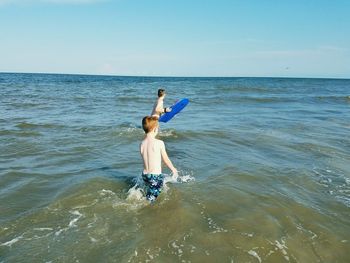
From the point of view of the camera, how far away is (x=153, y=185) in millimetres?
6820

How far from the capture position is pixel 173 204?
6930 mm

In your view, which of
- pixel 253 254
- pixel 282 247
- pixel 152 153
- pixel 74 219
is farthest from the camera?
pixel 152 153

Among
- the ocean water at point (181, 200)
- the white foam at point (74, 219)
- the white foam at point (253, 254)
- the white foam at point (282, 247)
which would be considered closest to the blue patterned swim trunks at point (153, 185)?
the ocean water at point (181, 200)

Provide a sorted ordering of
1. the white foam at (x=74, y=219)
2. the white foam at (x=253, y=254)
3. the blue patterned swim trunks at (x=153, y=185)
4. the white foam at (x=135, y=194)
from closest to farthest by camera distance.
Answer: the white foam at (x=253, y=254) < the white foam at (x=74, y=219) < the blue patterned swim trunks at (x=153, y=185) < the white foam at (x=135, y=194)

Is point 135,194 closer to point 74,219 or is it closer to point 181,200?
point 181,200

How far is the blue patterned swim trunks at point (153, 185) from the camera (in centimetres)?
676

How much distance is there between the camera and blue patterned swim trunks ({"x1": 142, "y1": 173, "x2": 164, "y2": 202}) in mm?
6762

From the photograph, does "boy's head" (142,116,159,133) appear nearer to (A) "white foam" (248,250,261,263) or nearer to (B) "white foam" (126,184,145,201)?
(B) "white foam" (126,184,145,201)

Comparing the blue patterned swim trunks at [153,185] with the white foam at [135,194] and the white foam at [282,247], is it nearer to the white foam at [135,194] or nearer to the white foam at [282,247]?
the white foam at [135,194]

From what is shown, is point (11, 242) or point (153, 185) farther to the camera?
point (153, 185)

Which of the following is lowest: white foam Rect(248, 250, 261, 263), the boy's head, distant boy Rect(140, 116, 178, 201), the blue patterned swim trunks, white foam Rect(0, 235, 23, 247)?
white foam Rect(0, 235, 23, 247)

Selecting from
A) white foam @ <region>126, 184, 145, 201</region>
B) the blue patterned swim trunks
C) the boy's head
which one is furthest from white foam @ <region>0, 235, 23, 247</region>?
the boy's head

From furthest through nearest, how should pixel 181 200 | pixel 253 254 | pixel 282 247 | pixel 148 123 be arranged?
pixel 181 200
pixel 148 123
pixel 282 247
pixel 253 254

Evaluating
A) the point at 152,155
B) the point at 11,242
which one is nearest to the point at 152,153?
the point at 152,155
